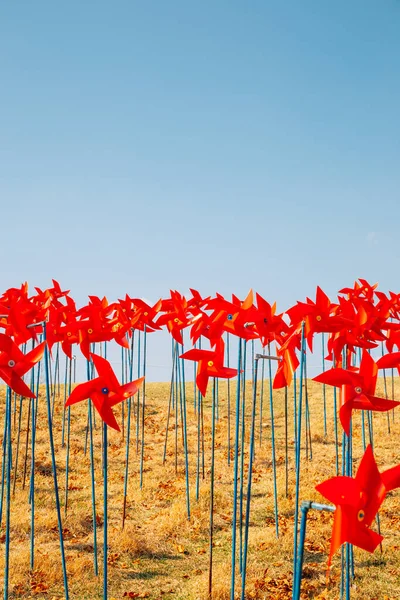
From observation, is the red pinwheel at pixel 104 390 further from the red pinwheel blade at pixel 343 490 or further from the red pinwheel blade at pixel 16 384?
the red pinwheel blade at pixel 343 490

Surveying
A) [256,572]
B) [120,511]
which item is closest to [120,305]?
[120,511]

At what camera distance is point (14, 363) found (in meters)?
4.97

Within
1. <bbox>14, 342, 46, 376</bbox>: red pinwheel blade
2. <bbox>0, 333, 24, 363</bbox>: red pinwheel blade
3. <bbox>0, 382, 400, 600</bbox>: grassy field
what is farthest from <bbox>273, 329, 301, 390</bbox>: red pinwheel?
<bbox>0, 333, 24, 363</bbox>: red pinwheel blade

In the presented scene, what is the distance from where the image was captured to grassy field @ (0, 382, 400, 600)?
6.32m

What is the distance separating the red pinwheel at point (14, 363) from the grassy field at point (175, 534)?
2.72 metres

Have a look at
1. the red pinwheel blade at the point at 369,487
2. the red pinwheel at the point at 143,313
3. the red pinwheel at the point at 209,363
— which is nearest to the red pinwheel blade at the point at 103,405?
the red pinwheel at the point at 209,363

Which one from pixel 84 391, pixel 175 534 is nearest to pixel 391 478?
pixel 84 391

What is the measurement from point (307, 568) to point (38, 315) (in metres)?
4.64

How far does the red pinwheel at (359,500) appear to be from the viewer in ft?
9.41

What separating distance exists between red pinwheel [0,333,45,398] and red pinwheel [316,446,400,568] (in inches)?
115

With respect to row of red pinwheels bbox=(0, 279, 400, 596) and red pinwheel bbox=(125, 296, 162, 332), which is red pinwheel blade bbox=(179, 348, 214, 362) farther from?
red pinwheel bbox=(125, 296, 162, 332)

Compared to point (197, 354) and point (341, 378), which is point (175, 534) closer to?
point (197, 354)

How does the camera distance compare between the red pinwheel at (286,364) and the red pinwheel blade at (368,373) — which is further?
the red pinwheel at (286,364)

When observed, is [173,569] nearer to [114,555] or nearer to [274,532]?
[114,555]
